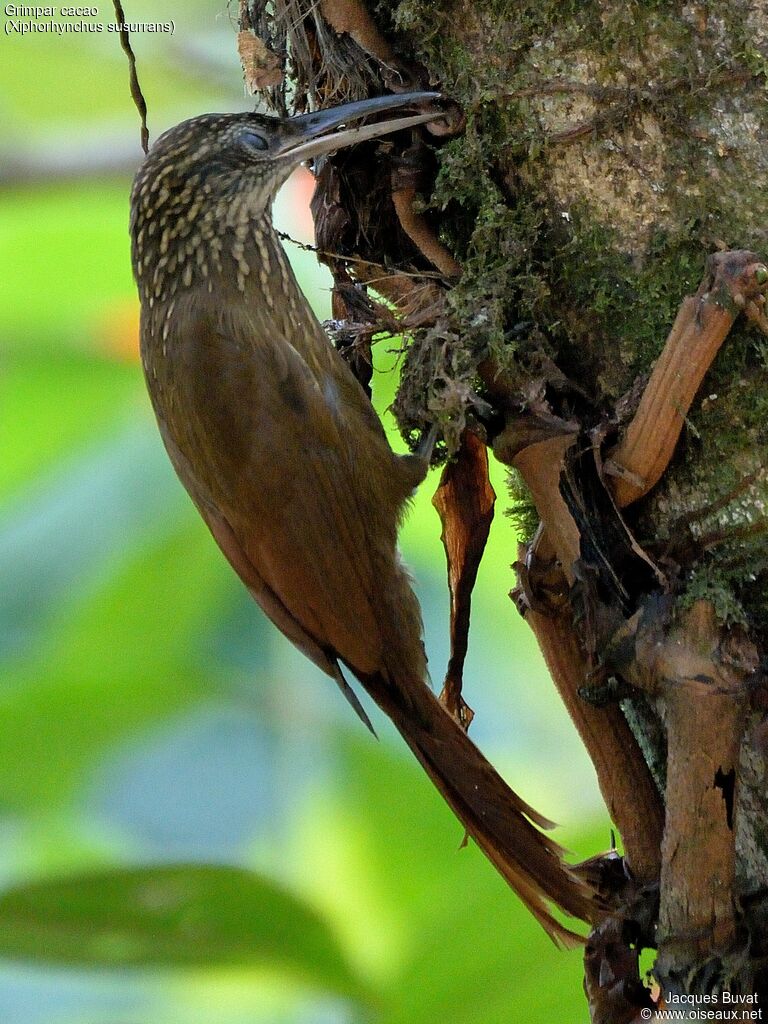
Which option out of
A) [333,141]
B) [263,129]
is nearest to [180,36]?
[263,129]

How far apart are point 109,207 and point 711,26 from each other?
1.94 meters

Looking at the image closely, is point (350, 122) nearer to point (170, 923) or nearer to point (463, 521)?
point (463, 521)

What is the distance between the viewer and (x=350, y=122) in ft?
5.76

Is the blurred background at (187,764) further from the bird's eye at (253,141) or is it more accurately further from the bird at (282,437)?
the bird's eye at (253,141)

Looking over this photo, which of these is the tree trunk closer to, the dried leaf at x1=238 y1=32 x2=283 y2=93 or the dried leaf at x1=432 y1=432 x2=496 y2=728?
the dried leaf at x1=432 y1=432 x2=496 y2=728

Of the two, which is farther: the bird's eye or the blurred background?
the blurred background

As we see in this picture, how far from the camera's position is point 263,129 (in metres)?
2.00

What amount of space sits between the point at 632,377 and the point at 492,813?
678 millimetres

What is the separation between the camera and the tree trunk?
4.33 ft

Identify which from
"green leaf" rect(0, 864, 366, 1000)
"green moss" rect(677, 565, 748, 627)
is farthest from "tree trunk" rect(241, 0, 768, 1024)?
"green leaf" rect(0, 864, 366, 1000)

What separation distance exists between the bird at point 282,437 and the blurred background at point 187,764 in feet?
0.83

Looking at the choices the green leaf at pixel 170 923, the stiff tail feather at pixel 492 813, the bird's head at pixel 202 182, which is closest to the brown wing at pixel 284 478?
the stiff tail feather at pixel 492 813

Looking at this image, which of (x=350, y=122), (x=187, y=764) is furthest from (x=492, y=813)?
(x=350, y=122)

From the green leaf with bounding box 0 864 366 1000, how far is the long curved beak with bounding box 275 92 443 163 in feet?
4.10
